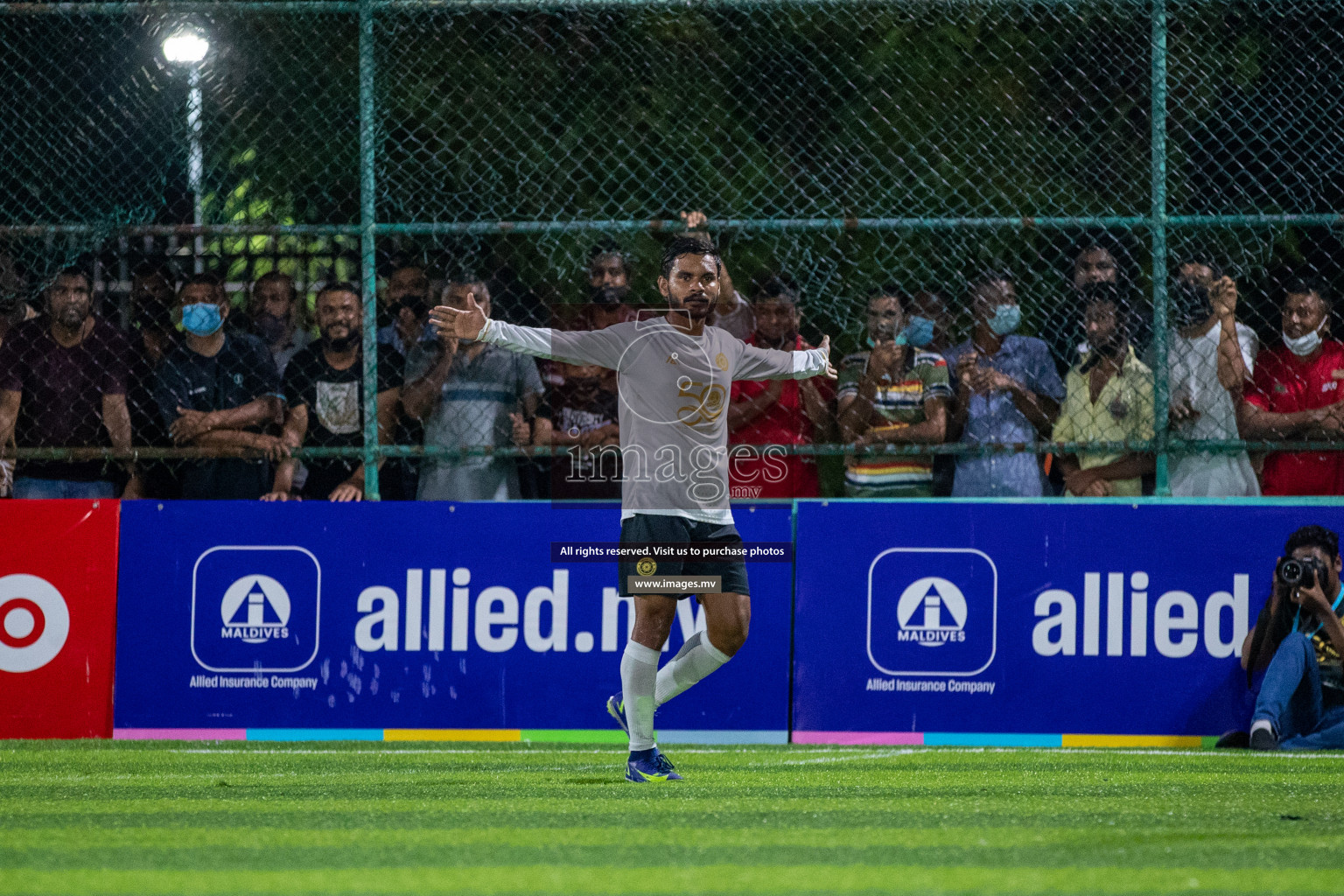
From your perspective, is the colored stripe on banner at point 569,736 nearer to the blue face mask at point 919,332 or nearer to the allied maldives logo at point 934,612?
the allied maldives logo at point 934,612

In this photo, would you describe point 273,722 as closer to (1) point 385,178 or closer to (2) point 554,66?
(1) point 385,178

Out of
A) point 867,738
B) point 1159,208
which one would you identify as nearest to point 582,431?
point 867,738

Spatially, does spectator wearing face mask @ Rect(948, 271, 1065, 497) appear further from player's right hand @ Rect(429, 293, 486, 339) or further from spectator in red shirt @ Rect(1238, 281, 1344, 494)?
player's right hand @ Rect(429, 293, 486, 339)

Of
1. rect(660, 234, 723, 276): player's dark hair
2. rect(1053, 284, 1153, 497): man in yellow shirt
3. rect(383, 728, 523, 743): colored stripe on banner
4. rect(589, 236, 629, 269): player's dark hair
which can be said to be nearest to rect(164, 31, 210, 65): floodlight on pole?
rect(589, 236, 629, 269): player's dark hair

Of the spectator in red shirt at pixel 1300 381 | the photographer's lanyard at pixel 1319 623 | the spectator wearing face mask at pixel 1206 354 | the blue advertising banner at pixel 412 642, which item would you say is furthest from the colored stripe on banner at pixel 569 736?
the spectator in red shirt at pixel 1300 381

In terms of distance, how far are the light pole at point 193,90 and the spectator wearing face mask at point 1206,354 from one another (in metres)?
4.93

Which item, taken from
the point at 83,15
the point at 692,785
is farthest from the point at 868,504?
the point at 83,15

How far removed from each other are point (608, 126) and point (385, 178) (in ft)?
5.53

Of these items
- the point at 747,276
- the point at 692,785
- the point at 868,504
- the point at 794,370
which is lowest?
the point at 692,785

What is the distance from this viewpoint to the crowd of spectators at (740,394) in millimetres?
7793

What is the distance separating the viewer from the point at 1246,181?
8.43 m

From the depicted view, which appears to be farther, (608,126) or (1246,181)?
(608,126)

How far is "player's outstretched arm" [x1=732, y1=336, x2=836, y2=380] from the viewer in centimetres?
670

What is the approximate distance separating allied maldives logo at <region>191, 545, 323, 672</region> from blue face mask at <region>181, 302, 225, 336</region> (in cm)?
115
